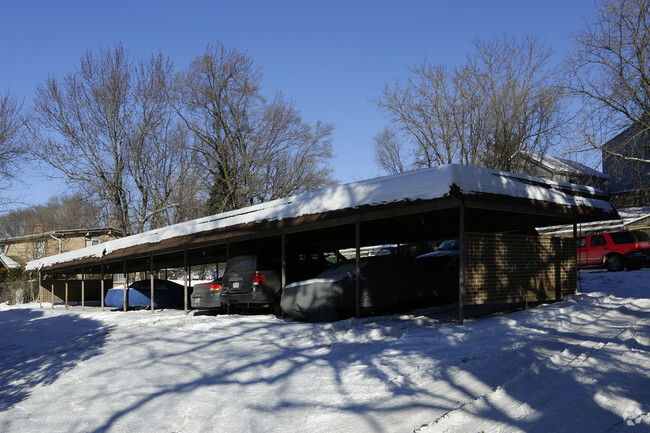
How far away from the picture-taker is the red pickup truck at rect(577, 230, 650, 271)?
20312 mm

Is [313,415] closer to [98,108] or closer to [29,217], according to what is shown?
[98,108]

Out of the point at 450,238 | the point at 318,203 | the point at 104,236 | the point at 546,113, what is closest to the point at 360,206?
the point at 318,203

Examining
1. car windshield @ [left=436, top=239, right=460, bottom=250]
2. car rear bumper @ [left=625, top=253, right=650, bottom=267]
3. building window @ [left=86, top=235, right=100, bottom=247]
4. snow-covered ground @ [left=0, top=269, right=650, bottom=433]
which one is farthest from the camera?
building window @ [left=86, top=235, right=100, bottom=247]

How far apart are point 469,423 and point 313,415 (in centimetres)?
162

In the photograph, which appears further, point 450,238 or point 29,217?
point 29,217

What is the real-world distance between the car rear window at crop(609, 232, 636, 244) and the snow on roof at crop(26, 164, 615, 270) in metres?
8.21

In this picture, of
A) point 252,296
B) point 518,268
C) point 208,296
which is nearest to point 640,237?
point 518,268

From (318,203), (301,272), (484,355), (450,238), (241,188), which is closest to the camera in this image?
(484,355)

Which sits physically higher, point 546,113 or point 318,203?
point 546,113

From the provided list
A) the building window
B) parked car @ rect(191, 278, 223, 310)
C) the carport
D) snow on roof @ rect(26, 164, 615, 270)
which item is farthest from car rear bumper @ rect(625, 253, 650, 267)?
the building window

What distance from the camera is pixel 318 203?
11992 millimetres

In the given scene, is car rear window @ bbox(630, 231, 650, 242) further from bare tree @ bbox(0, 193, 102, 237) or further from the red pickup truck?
bare tree @ bbox(0, 193, 102, 237)

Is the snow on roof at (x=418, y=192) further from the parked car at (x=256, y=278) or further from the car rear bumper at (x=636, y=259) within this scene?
the car rear bumper at (x=636, y=259)

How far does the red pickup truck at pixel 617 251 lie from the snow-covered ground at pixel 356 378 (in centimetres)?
1014
